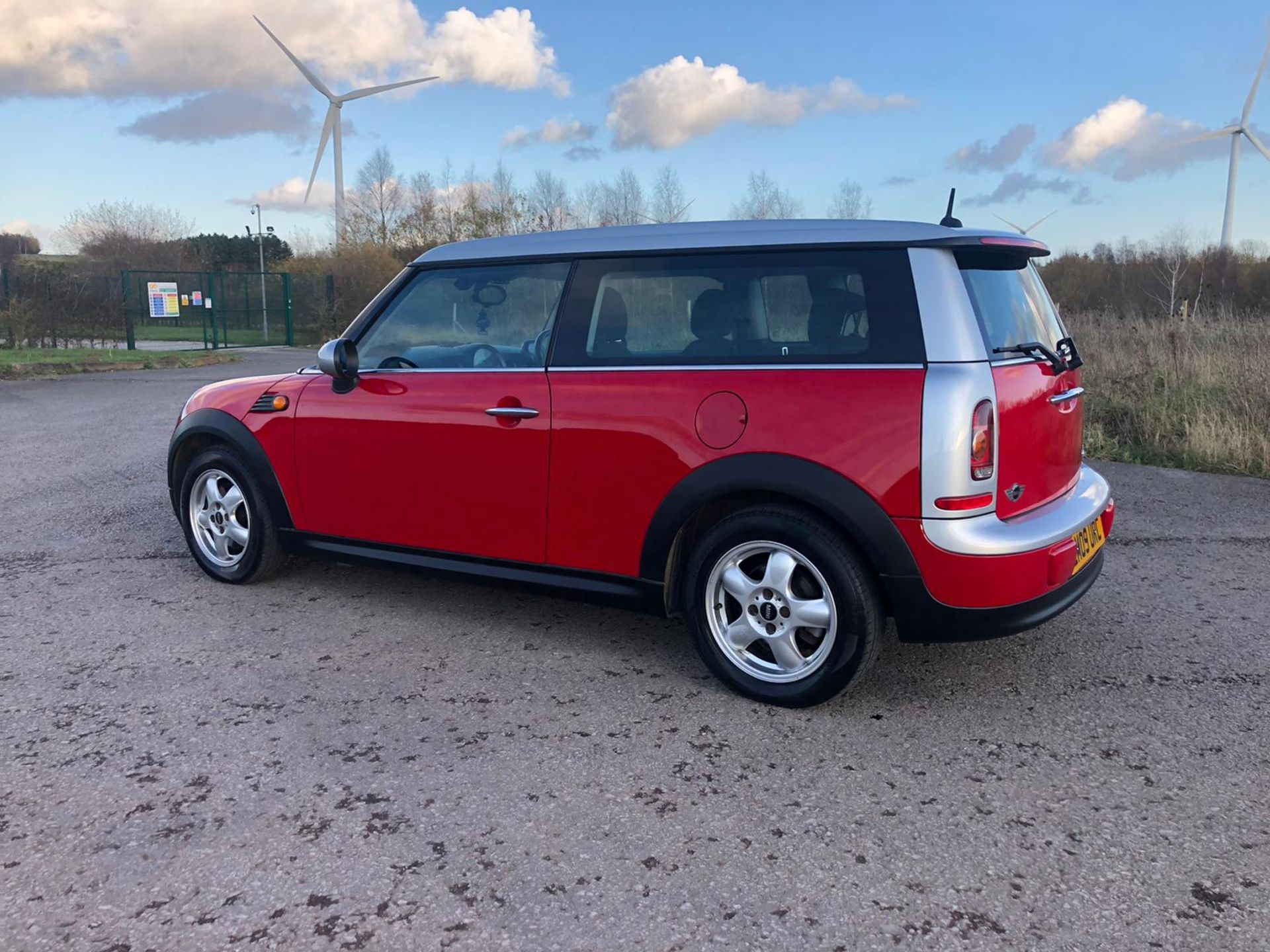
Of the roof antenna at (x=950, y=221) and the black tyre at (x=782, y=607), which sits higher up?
the roof antenna at (x=950, y=221)

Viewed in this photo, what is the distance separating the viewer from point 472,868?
254 centimetres

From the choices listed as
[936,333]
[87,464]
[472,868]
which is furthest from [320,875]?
[87,464]

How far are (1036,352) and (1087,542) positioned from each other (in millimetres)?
724

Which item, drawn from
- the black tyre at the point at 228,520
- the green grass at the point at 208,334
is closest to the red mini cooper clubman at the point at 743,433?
the black tyre at the point at 228,520

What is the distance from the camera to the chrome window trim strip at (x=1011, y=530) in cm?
316

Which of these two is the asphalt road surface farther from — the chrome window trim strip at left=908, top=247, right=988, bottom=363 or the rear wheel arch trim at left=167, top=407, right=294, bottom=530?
the chrome window trim strip at left=908, top=247, right=988, bottom=363

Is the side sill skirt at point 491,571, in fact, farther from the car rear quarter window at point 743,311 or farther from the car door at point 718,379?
the car rear quarter window at point 743,311

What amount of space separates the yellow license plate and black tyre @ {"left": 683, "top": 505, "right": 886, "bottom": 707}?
2.47ft

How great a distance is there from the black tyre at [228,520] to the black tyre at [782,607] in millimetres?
2279

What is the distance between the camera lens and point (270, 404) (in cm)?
470

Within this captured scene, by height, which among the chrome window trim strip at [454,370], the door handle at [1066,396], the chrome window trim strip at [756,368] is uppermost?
the chrome window trim strip at [756,368]

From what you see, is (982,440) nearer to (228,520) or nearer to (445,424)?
(445,424)

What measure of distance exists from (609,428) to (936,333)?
3.92 feet

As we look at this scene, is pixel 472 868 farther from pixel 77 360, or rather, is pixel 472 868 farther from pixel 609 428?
pixel 77 360
